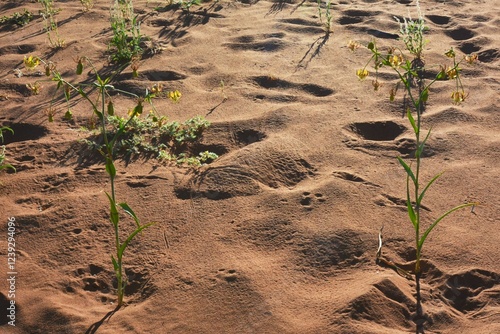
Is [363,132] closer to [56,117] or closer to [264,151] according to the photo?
[264,151]

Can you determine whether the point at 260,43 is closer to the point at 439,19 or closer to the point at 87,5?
the point at 439,19

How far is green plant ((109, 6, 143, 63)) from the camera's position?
4.40 m

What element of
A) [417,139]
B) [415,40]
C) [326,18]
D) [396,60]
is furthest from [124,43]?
[417,139]

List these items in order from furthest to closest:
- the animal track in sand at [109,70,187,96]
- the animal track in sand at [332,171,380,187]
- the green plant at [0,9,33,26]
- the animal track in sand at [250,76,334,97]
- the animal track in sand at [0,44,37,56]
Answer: the green plant at [0,9,33,26] < the animal track in sand at [0,44,37,56] < the animal track in sand at [109,70,187,96] < the animal track in sand at [250,76,334,97] < the animal track in sand at [332,171,380,187]

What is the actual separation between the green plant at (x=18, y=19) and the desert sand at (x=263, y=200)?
0.58 meters

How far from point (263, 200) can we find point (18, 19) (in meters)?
3.45

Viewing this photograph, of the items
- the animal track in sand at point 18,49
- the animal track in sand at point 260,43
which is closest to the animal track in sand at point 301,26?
the animal track in sand at point 260,43

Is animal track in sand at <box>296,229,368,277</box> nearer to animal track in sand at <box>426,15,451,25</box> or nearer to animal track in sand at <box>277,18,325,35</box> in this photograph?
animal track in sand at <box>277,18,325,35</box>

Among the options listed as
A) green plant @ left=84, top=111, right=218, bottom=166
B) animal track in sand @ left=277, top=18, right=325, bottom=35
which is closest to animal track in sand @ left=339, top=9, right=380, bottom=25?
animal track in sand @ left=277, top=18, right=325, bottom=35

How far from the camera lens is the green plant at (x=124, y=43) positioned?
14.4ft

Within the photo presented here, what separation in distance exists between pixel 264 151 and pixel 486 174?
45.1 inches

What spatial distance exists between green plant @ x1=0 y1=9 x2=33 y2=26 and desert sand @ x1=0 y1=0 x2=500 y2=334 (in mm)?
584

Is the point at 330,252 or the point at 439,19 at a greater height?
the point at 439,19

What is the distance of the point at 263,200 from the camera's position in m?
2.90
